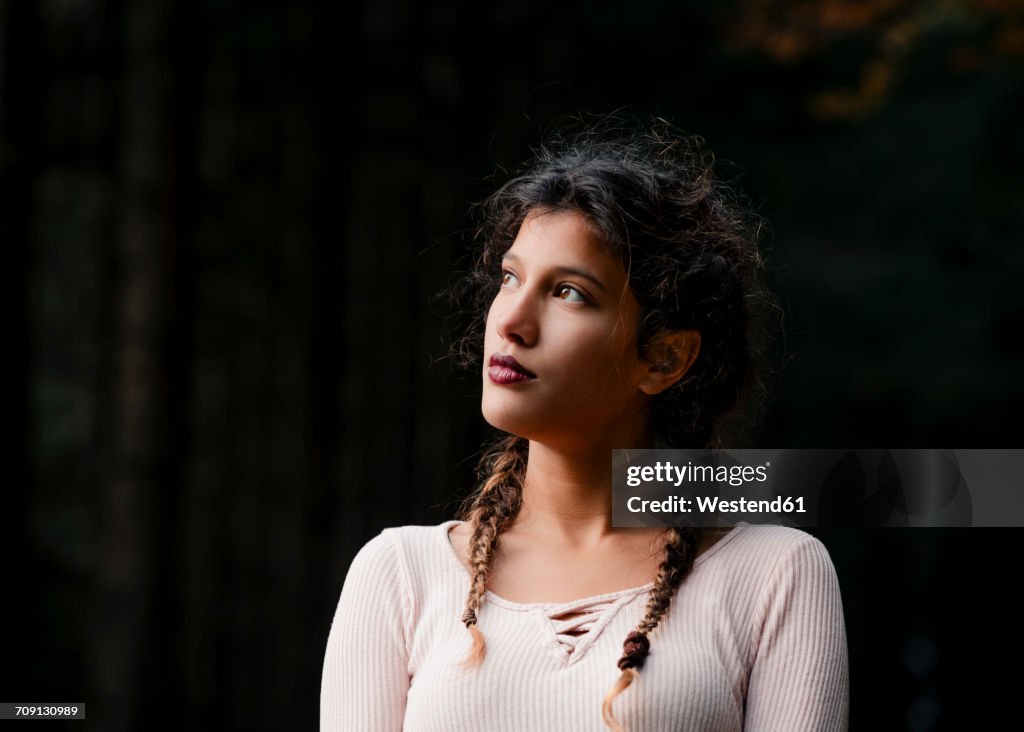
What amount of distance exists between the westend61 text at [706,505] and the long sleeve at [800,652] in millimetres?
199

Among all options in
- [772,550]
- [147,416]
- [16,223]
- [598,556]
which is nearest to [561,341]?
[598,556]

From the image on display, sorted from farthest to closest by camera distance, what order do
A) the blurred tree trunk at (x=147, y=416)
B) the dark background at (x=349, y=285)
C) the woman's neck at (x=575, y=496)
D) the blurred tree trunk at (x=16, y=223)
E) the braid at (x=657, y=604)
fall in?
the dark background at (x=349, y=285) → the blurred tree trunk at (x=147, y=416) → the blurred tree trunk at (x=16, y=223) → the woman's neck at (x=575, y=496) → the braid at (x=657, y=604)

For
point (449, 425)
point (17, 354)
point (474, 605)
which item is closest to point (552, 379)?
point (474, 605)

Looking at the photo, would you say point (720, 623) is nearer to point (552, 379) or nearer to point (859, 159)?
point (552, 379)

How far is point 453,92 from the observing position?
26.8ft

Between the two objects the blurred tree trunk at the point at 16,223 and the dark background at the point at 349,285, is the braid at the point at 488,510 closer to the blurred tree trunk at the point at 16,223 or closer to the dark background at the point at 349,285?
the blurred tree trunk at the point at 16,223

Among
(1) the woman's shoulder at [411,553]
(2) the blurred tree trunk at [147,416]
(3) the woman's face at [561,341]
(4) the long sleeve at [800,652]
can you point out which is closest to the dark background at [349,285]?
(2) the blurred tree trunk at [147,416]

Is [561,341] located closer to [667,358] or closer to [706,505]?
[667,358]

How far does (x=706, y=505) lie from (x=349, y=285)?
652 centimetres

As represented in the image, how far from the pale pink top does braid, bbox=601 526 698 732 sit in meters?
0.01

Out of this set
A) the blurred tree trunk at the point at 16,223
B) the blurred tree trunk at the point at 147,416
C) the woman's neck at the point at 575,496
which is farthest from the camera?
the blurred tree trunk at the point at 147,416

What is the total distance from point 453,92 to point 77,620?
549 cm

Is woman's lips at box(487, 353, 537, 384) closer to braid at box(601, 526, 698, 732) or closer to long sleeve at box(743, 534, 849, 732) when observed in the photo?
braid at box(601, 526, 698, 732)

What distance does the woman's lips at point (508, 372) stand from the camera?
2230 millimetres
